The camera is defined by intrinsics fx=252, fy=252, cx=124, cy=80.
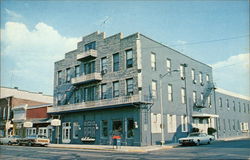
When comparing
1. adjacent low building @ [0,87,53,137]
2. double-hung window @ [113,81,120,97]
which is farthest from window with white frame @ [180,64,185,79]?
adjacent low building @ [0,87,53,137]

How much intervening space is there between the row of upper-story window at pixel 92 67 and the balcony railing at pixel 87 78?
98 centimetres

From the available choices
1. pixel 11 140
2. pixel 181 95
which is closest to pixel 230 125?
pixel 181 95

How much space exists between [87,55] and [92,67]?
1.87 metres

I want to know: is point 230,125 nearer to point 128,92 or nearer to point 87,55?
point 128,92

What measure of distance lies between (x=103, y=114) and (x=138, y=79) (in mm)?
6821

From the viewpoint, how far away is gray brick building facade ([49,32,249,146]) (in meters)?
28.7

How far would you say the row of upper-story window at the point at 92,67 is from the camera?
30406 mm

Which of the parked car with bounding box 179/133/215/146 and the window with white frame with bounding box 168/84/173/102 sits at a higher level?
the window with white frame with bounding box 168/84/173/102

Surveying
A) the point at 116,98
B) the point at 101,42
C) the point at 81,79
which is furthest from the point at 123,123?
the point at 101,42

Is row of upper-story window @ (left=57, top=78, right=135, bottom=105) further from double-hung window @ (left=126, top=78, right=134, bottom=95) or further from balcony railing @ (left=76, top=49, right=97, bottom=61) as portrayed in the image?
balcony railing @ (left=76, top=49, right=97, bottom=61)

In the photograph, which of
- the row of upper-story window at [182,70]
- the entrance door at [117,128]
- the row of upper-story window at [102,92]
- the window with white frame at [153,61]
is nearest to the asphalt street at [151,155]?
the entrance door at [117,128]

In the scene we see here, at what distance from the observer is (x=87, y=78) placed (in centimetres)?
3378

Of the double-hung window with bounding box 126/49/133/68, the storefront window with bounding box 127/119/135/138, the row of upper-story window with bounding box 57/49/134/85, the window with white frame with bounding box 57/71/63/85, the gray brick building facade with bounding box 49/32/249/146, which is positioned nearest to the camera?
the storefront window with bounding box 127/119/135/138

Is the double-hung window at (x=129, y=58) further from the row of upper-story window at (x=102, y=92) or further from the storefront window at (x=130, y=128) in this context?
the storefront window at (x=130, y=128)
